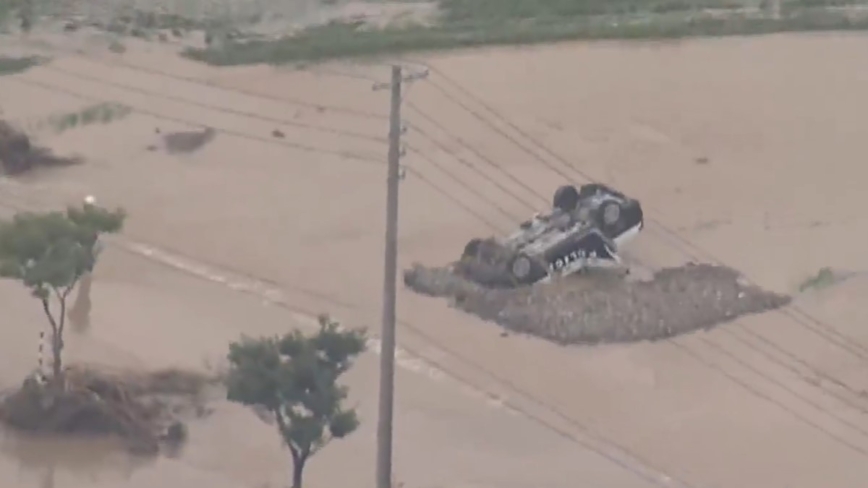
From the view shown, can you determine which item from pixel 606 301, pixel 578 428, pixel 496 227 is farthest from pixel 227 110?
pixel 578 428

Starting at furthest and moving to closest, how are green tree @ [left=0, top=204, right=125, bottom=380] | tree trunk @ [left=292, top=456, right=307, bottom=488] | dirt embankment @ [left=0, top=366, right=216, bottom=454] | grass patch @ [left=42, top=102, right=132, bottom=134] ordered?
grass patch @ [left=42, top=102, right=132, bottom=134] → dirt embankment @ [left=0, top=366, right=216, bottom=454] → green tree @ [left=0, top=204, right=125, bottom=380] → tree trunk @ [left=292, top=456, right=307, bottom=488]

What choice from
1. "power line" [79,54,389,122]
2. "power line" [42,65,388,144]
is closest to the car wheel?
"power line" [42,65,388,144]

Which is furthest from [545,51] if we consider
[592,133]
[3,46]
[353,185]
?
[3,46]

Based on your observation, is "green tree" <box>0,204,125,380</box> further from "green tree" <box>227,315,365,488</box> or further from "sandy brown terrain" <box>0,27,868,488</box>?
"green tree" <box>227,315,365,488</box>

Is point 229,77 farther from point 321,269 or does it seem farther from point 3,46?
point 321,269

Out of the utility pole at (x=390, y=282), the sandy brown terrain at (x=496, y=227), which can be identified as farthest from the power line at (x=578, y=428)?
the utility pole at (x=390, y=282)

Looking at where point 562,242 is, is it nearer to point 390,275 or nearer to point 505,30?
point 390,275

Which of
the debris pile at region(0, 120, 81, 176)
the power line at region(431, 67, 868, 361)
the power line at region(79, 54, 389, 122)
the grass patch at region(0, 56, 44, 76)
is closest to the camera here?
the power line at region(431, 67, 868, 361)

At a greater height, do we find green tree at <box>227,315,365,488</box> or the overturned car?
green tree at <box>227,315,365,488</box>
